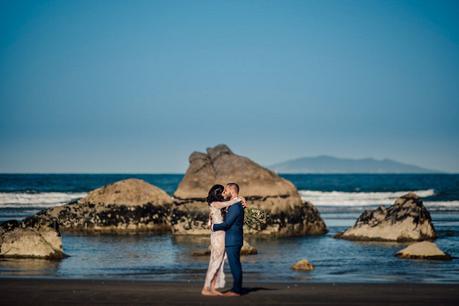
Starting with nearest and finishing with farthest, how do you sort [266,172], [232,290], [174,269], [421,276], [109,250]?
1. [232,290]
2. [421,276]
3. [174,269]
4. [109,250]
5. [266,172]

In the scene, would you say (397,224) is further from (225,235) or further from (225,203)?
(225,203)

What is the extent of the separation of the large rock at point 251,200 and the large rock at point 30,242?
802cm

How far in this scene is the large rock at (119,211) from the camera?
3117cm

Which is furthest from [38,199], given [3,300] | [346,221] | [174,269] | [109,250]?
[3,300]

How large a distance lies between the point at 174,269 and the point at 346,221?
1906 centimetres

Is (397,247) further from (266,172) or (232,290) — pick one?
(232,290)

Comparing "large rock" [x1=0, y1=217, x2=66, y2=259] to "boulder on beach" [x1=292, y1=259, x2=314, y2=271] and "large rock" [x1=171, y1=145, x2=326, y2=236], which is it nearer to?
"boulder on beach" [x1=292, y1=259, x2=314, y2=271]

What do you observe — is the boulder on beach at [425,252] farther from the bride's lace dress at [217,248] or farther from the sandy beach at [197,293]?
the bride's lace dress at [217,248]

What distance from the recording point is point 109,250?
78.0 feet

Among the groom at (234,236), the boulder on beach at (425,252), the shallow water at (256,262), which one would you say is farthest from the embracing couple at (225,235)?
the boulder on beach at (425,252)

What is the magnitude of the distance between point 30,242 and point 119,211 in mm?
10661

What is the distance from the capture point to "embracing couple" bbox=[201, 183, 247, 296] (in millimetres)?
14523

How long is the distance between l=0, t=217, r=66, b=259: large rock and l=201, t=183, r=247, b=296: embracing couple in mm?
7696

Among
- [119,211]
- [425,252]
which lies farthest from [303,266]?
[119,211]
